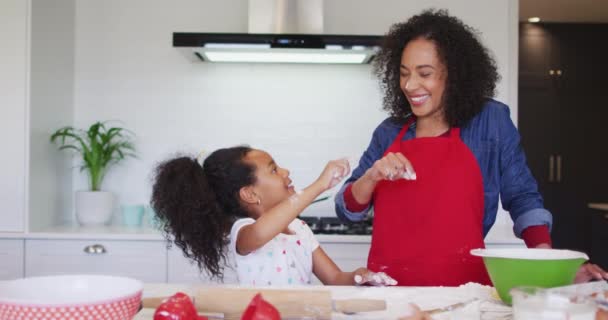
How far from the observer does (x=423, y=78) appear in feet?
5.35

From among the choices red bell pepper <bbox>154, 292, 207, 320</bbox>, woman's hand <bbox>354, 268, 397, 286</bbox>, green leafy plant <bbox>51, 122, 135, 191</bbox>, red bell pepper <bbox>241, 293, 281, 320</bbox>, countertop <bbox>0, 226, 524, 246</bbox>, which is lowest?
countertop <bbox>0, 226, 524, 246</bbox>

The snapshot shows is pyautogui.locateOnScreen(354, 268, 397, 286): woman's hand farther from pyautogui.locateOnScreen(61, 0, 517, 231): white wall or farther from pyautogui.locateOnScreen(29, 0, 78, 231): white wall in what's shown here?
pyautogui.locateOnScreen(29, 0, 78, 231): white wall

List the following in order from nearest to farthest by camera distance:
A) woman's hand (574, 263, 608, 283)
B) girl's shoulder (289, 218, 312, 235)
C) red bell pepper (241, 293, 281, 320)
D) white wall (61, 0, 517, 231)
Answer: red bell pepper (241, 293, 281, 320), woman's hand (574, 263, 608, 283), girl's shoulder (289, 218, 312, 235), white wall (61, 0, 517, 231)

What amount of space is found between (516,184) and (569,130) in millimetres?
3833

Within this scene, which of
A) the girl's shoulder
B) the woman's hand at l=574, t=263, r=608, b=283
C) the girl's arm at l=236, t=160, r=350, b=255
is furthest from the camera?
the girl's shoulder

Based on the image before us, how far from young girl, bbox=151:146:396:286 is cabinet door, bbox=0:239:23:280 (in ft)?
4.57

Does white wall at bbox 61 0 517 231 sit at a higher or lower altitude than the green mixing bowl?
higher

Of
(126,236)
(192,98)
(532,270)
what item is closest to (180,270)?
(126,236)

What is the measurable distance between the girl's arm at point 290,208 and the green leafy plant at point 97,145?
175cm

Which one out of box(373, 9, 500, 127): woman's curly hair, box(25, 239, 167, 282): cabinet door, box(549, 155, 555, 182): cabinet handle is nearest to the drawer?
box(25, 239, 167, 282): cabinet door

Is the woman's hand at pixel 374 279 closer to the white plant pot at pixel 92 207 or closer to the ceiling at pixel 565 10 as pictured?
the white plant pot at pixel 92 207

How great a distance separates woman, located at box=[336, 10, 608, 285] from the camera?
1.55 m

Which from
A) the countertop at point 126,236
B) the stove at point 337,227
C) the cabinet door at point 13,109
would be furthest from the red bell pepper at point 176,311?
the cabinet door at point 13,109

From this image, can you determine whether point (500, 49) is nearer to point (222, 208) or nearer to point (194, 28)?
point (194, 28)
